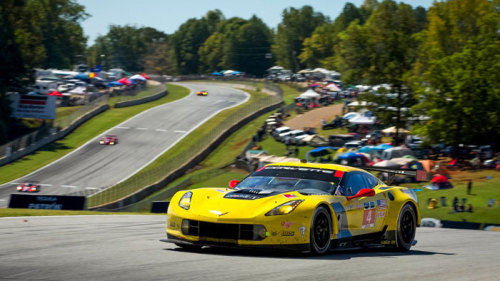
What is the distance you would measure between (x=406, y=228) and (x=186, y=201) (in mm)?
4134

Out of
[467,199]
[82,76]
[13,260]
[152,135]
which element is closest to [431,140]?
[467,199]

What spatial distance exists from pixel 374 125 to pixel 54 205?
3420 centimetres

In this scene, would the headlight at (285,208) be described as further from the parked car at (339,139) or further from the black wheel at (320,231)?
the parked car at (339,139)

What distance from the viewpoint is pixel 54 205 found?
27.8 m

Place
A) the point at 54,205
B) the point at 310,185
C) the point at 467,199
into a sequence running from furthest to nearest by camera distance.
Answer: the point at 467,199 → the point at 54,205 → the point at 310,185

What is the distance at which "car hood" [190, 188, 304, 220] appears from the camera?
8828mm

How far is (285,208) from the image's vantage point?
8.91 m

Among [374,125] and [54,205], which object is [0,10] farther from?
[54,205]

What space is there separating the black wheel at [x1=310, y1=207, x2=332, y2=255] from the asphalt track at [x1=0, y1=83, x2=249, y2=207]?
33.6m

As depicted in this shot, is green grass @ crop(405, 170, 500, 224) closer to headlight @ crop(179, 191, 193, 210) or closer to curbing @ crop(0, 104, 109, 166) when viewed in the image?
headlight @ crop(179, 191, 193, 210)

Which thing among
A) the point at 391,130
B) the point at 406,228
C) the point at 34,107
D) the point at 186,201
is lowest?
the point at 391,130

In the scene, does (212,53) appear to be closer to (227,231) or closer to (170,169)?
(170,169)

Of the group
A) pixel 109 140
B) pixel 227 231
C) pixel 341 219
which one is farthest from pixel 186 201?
pixel 109 140

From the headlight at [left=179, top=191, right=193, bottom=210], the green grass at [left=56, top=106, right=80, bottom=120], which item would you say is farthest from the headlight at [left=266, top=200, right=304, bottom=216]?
the green grass at [left=56, top=106, right=80, bottom=120]
